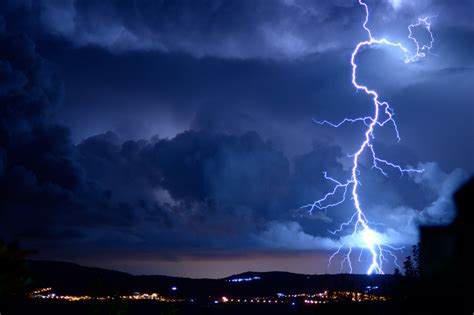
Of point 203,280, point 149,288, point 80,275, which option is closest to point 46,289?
point 80,275

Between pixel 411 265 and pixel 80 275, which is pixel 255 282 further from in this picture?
pixel 411 265

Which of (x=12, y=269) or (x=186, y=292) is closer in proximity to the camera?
(x=12, y=269)

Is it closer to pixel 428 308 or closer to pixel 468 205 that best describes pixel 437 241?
pixel 468 205

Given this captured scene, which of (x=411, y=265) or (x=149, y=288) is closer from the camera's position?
(x=411, y=265)

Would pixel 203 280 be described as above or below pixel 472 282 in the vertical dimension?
above

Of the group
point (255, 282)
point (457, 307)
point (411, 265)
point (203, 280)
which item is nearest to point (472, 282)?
point (457, 307)

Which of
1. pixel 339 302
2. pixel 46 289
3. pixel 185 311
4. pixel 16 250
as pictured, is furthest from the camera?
pixel 46 289

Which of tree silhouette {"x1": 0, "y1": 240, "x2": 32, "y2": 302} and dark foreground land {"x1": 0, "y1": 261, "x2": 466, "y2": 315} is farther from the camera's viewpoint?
dark foreground land {"x1": 0, "y1": 261, "x2": 466, "y2": 315}

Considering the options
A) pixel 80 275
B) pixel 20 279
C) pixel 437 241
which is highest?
pixel 80 275

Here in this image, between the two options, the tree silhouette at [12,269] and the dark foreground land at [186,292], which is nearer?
the tree silhouette at [12,269]

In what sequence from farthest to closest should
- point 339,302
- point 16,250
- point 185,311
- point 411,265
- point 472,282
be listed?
point 185,311 < point 411,265 < point 339,302 < point 472,282 < point 16,250
